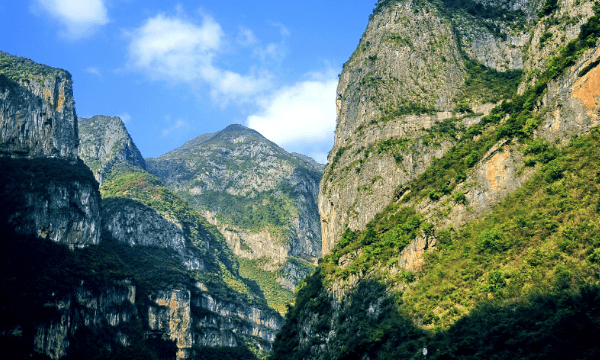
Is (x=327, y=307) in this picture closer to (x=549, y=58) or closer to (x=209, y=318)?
(x=549, y=58)

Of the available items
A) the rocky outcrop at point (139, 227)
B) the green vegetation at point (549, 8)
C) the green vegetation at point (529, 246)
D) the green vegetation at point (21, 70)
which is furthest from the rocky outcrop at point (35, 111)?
the green vegetation at point (549, 8)

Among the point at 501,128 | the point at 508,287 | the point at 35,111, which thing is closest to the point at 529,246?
the point at 508,287

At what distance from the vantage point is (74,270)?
123 m

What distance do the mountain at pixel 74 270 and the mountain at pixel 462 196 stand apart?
1790 inches

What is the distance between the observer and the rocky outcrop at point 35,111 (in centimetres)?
13800

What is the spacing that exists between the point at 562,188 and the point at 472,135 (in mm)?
32173

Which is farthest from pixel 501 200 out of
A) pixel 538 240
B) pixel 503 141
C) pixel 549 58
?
pixel 549 58

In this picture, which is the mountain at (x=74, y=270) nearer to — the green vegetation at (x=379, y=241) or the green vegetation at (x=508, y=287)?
the green vegetation at (x=379, y=241)

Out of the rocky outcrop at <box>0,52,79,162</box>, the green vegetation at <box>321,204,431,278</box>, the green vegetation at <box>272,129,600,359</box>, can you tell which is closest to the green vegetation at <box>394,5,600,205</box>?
the green vegetation at <box>321,204,431,278</box>

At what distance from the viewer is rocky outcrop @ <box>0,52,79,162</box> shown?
453 feet

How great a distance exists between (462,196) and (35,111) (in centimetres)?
11754

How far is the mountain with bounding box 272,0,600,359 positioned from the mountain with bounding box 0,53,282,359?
149 ft

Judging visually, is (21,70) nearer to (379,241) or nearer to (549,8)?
(379,241)

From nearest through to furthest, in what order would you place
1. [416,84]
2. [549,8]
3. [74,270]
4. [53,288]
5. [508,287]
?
1. [508,287]
2. [549,8]
3. [416,84]
4. [53,288]
5. [74,270]
